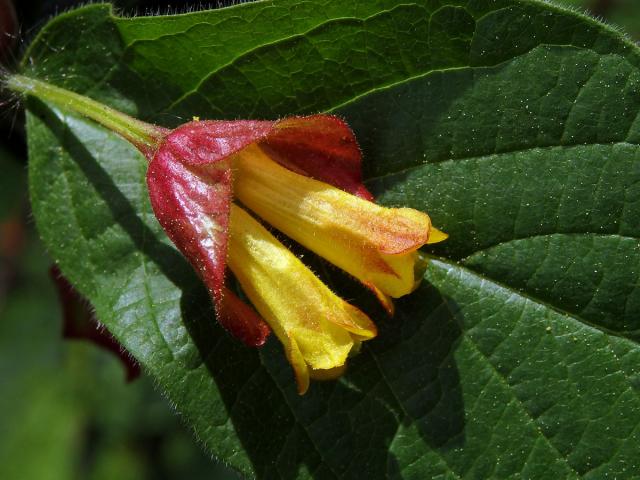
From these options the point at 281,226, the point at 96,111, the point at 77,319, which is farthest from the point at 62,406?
the point at 281,226

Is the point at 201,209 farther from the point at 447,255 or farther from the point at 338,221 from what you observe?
the point at 447,255

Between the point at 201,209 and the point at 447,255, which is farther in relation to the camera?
the point at 447,255

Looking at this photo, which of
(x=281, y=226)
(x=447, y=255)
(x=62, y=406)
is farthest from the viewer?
(x=62, y=406)

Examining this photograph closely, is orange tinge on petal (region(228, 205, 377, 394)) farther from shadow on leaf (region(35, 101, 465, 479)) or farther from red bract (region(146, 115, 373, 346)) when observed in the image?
shadow on leaf (region(35, 101, 465, 479))

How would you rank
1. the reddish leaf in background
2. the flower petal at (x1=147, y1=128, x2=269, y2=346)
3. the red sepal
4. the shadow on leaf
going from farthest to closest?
1. the reddish leaf in background
2. the shadow on leaf
3. the red sepal
4. the flower petal at (x1=147, y1=128, x2=269, y2=346)

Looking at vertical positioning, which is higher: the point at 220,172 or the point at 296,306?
the point at 220,172

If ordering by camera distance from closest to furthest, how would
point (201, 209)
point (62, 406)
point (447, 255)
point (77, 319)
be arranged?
1. point (201, 209)
2. point (447, 255)
3. point (77, 319)
4. point (62, 406)

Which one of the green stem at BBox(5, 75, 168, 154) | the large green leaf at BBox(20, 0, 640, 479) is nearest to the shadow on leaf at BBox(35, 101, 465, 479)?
the large green leaf at BBox(20, 0, 640, 479)

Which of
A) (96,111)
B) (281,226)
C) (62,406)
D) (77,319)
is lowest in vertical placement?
(62,406)

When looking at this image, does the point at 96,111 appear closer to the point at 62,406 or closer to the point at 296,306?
the point at 296,306
